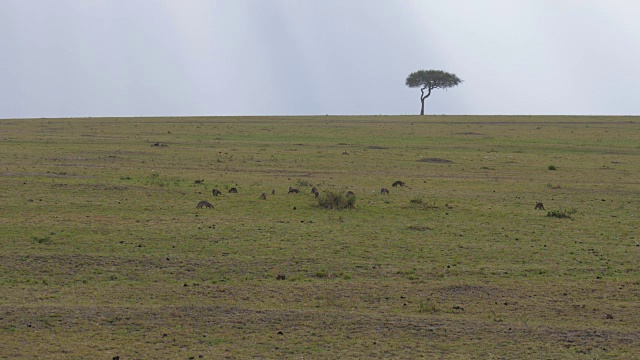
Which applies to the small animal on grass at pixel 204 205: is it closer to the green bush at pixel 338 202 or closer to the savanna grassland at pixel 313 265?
the savanna grassland at pixel 313 265

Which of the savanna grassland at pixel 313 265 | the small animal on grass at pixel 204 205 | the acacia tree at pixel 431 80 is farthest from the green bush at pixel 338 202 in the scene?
the acacia tree at pixel 431 80

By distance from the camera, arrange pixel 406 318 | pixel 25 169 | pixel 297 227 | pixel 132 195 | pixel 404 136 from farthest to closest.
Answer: pixel 404 136 < pixel 25 169 < pixel 132 195 < pixel 297 227 < pixel 406 318

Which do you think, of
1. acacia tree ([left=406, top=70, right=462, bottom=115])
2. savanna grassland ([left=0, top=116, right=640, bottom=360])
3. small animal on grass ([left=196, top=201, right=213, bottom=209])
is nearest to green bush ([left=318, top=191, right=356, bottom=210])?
savanna grassland ([left=0, top=116, right=640, bottom=360])

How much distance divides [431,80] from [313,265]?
3050 inches

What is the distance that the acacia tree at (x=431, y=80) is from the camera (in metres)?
87.8

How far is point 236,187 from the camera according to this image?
75.4 ft

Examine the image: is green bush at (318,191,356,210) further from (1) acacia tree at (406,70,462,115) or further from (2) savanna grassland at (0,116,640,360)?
(1) acacia tree at (406,70,462,115)

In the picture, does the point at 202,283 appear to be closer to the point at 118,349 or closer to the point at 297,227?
the point at 118,349

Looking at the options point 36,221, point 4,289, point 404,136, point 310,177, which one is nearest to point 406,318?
point 4,289

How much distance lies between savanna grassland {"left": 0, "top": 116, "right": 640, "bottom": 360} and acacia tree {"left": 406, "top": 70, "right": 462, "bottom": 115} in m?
60.2

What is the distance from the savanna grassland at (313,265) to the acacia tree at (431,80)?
60200 millimetres

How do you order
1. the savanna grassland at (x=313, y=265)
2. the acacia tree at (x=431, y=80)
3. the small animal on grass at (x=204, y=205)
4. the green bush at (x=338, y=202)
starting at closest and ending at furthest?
the savanna grassland at (x=313, y=265), the green bush at (x=338, y=202), the small animal on grass at (x=204, y=205), the acacia tree at (x=431, y=80)

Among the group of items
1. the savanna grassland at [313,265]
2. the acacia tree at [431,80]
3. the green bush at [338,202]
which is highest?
the acacia tree at [431,80]

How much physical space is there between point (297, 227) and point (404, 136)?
32192mm
